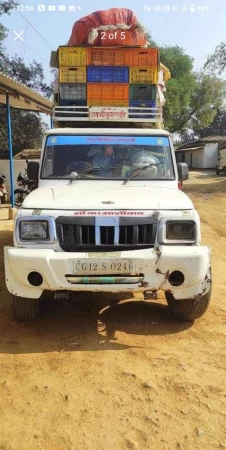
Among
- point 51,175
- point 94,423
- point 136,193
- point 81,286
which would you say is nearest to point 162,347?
point 81,286

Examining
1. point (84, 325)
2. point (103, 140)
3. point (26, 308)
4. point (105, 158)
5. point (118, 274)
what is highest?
point (103, 140)

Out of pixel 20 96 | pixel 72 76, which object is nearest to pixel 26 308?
pixel 72 76

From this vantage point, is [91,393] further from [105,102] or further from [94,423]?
[105,102]

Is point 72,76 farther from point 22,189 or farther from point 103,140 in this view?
point 22,189

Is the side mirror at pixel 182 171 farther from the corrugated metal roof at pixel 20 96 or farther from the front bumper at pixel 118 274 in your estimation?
the corrugated metal roof at pixel 20 96

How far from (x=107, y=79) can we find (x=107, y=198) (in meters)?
3.38

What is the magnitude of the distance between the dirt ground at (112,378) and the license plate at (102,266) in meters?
0.69

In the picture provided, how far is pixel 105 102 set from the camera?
6.44 metres

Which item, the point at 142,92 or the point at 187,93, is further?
the point at 187,93

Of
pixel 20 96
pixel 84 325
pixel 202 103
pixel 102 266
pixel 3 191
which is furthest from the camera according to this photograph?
pixel 202 103

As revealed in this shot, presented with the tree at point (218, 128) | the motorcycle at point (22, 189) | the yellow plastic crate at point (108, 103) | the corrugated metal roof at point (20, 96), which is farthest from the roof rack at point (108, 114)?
the tree at point (218, 128)

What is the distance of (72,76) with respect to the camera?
6434 millimetres

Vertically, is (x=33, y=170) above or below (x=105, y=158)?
below

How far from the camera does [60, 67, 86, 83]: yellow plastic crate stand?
641 centimetres
